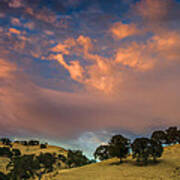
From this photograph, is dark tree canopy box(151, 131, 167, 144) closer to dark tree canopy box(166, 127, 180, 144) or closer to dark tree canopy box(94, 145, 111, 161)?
dark tree canopy box(166, 127, 180, 144)

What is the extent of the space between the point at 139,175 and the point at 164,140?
68.6m

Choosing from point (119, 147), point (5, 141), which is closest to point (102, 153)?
point (119, 147)

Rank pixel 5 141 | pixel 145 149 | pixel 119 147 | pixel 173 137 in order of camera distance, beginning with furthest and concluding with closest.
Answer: pixel 5 141 → pixel 173 137 → pixel 119 147 → pixel 145 149

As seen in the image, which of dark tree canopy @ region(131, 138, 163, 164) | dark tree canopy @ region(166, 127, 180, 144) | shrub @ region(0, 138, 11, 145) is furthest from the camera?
shrub @ region(0, 138, 11, 145)

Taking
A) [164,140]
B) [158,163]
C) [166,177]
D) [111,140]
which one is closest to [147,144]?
[158,163]

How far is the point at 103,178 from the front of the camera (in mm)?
42719

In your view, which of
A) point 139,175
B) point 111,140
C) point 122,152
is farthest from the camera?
point 111,140

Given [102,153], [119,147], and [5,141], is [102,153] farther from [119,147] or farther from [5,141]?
[5,141]

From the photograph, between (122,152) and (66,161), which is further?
(66,161)

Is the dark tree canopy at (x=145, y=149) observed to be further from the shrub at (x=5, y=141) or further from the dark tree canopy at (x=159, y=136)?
the shrub at (x=5, y=141)

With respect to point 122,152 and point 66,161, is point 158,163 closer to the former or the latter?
point 122,152

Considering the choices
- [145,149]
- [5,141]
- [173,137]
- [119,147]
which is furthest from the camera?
[5,141]

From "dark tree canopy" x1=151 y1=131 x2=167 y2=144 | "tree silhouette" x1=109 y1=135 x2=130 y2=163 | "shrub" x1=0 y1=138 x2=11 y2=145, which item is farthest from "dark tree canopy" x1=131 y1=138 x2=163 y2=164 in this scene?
"shrub" x1=0 y1=138 x2=11 y2=145

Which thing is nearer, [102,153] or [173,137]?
[102,153]
